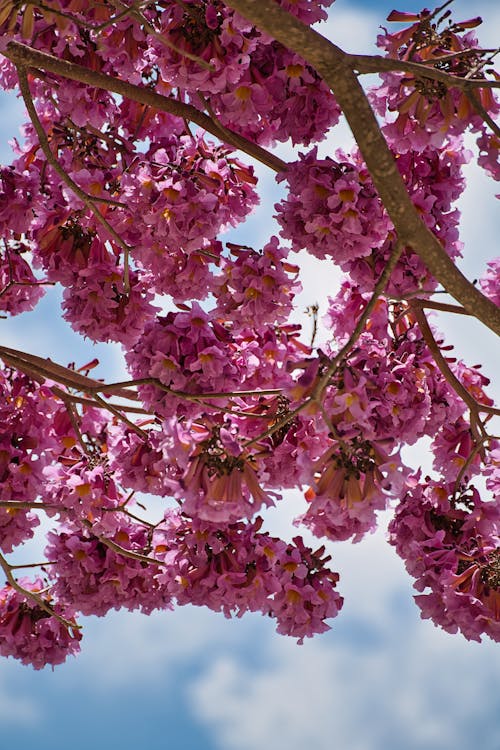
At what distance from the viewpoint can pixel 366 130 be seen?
12.2 ft

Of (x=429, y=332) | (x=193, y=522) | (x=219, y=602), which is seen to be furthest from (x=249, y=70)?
(x=219, y=602)

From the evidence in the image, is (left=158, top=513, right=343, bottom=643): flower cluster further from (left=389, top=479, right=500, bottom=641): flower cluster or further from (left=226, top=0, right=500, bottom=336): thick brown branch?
(left=226, top=0, right=500, bottom=336): thick brown branch

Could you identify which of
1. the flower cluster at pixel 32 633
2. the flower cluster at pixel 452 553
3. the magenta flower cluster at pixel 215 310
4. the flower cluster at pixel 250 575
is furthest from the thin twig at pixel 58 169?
the flower cluster at pixel 32 633

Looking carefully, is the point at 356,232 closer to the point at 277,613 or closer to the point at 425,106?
the point at 425,106

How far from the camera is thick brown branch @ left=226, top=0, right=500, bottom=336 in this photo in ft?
11.9

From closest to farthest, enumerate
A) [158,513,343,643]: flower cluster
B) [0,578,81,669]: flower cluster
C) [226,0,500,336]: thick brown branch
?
[226,0,500,336]: thick brown branch, [158,513,343,643]: flower cluster, [0,578,81,669]: flower cluster

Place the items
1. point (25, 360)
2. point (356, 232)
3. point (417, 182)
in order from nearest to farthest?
point (356, 232), point (417, 182), point (25, 360)

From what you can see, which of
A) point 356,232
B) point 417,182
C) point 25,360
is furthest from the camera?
point 25,360

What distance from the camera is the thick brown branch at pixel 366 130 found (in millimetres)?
3627

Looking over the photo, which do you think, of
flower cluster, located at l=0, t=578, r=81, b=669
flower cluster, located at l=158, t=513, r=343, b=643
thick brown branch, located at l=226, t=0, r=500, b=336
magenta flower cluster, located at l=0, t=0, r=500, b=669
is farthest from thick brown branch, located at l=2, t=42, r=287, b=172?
flower cluster, located at l=0, t=578, r=81, b=669

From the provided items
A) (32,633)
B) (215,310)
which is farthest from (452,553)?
(32,633)

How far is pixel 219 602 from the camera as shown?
16.4 feet

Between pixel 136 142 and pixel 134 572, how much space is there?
2156mm

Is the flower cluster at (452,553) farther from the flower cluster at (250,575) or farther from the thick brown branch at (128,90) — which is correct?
the thick brown branch at (128,90)
